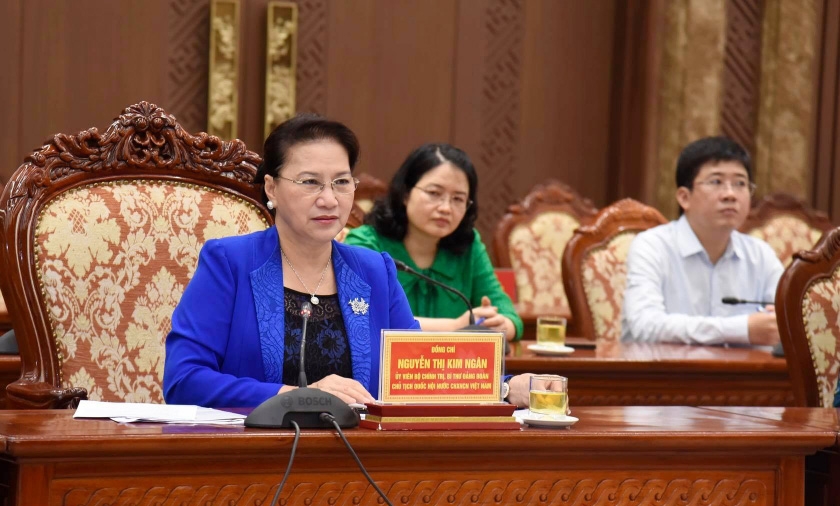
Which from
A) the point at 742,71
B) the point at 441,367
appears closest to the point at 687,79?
the point at 742,71

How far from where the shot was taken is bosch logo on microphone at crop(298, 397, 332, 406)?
164 cm

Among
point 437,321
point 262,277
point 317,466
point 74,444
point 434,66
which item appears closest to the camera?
point 74,444

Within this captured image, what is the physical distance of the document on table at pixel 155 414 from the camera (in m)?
1.66

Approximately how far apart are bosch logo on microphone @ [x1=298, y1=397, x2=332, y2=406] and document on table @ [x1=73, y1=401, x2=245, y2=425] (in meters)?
0.10

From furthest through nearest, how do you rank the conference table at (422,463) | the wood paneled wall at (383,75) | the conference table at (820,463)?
the wood paneled wall at (383,75)
the conference table at (820,463)
the conference table at (422,463)

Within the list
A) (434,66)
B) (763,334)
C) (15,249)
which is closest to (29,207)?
(15,249)

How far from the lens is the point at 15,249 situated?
2.28m

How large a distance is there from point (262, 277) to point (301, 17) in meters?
3.91

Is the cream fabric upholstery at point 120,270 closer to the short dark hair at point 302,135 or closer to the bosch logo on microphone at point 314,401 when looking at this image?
the short dark hair at point 302,135

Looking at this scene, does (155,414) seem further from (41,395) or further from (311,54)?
(311,54)

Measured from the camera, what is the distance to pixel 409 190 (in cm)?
356

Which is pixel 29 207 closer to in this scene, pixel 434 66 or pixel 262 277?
pixel 262 277

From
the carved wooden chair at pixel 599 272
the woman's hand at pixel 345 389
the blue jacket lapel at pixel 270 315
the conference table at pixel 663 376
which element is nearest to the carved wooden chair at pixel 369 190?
the carved wooden chair at pixel 599 272

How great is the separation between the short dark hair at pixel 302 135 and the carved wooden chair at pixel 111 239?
273 millimetres
